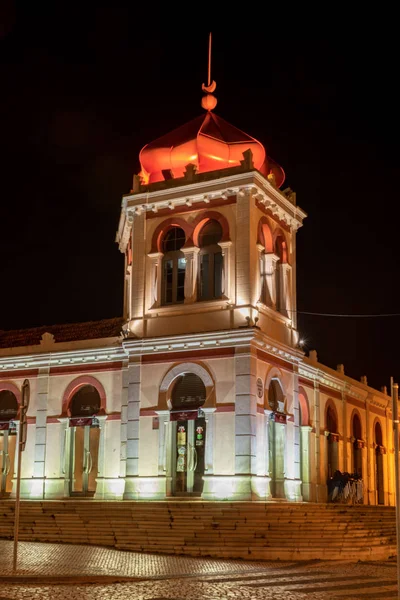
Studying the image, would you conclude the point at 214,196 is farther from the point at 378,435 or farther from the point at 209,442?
the point at 378,435

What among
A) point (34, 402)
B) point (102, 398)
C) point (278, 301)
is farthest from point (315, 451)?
point (34, 402)

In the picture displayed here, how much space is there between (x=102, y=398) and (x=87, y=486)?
3.45 metres

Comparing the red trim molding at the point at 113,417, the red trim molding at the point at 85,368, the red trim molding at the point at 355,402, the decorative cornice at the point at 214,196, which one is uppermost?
the decorative cornice at the point at 214,196

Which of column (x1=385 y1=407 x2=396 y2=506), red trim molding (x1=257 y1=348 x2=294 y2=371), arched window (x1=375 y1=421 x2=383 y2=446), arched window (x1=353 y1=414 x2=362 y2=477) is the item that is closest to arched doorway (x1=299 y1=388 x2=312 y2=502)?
red trim molding (x1=257 y1=348 x2=294 y2=371)

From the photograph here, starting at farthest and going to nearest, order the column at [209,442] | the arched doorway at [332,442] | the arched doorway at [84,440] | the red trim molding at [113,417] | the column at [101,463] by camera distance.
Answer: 1. the arched doorway at [332,442]
2. the arched doorway at [84,440]
3. the red trim molding at [113,417]
4. the column at [101,463]
5. the column at [209,442]

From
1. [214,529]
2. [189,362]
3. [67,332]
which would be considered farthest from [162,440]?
[67,332]

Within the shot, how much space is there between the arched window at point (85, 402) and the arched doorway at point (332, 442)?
11035 millimetres

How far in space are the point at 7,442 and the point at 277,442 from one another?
11028mm

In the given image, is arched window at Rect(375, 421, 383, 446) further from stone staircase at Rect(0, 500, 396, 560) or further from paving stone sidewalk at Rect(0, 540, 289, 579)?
paving stone sidewalk at Rect(0, 540, 289, 579)

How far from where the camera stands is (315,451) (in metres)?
33.4

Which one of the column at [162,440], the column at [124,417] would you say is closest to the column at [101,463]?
the column at [124,417]

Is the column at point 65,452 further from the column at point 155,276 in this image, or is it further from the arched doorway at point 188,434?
the column at point 155,276

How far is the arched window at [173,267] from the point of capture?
29031mm

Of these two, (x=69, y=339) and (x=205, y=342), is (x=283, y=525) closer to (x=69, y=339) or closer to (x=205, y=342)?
(x=205, y=342)
